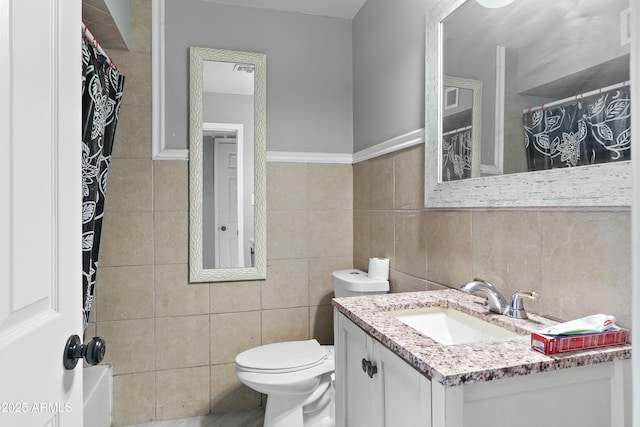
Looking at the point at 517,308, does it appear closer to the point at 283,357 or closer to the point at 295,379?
the point at 295,379

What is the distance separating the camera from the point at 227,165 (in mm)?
2154

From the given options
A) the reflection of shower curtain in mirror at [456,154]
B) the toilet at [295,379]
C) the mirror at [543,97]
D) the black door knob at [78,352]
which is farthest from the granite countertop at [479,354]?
the toilet at [295,379]

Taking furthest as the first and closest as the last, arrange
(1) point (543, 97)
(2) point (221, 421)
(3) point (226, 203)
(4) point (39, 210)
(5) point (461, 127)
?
(3) point (226, 203) → (2) point (221, 421) → (5) point (461, 127) → (1) point (543, 97) → (4) point (39, 210)

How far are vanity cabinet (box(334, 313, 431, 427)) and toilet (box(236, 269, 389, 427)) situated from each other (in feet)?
1.57

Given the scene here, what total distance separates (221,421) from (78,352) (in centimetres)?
157

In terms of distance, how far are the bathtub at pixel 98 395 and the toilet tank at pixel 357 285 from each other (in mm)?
1301

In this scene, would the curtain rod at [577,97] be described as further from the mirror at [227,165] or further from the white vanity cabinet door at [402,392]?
the mirror at [227,165]

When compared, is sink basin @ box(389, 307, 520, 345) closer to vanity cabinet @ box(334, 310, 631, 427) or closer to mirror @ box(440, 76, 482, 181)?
vanity cabinet @ box(334, 310, 631, 427)

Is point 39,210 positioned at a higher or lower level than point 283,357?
higher

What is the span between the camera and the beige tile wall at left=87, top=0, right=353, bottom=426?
200 centimetres

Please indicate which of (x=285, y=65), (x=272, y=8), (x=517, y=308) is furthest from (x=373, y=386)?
(x=272, y=8)

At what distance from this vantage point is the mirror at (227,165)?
2094 millimetres

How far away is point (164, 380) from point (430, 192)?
5.81 ft

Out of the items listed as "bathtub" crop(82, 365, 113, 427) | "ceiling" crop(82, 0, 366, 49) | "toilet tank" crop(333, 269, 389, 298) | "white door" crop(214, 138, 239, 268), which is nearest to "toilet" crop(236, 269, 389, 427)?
"toilet tank" crop(333, 269, 389, 298)
